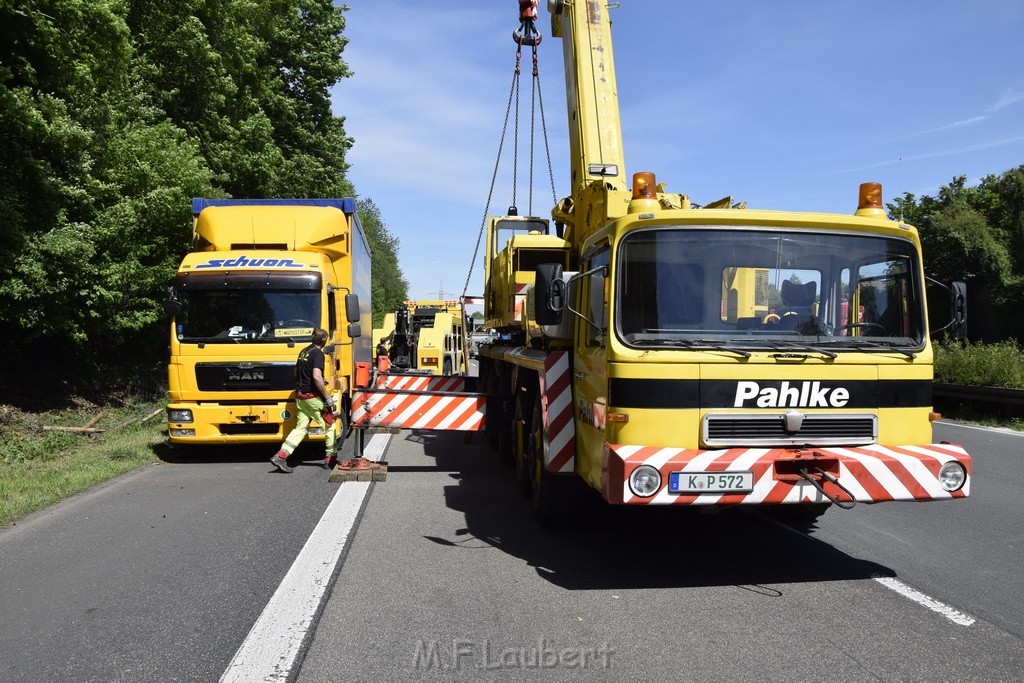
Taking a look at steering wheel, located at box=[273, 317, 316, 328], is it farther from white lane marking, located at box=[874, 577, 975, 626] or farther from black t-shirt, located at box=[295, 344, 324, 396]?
white lane marking, located at box=[874, 577, 975, 626]

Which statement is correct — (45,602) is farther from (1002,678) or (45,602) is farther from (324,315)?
(324,315)

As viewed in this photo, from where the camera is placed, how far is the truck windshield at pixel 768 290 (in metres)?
5.54

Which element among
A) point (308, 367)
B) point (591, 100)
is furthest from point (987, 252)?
point (308, 367)

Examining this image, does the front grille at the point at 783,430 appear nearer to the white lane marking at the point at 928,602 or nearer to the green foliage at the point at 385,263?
the white lane marking at the point at 928,602

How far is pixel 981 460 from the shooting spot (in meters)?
10.9

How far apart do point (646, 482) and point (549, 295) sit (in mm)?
1456

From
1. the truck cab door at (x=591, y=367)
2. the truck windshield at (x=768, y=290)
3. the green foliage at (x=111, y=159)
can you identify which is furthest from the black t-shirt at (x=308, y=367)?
the truck windshield at (x=768, y=290)

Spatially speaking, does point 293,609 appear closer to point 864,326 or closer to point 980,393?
point 864,326

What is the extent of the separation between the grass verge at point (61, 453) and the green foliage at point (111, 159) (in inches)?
62.3

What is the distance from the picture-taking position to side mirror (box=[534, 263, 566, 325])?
5832 millimetres

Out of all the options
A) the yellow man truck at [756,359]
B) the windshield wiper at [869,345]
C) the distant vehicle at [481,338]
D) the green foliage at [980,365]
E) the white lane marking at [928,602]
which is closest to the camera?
the white lane marking at [928,602]

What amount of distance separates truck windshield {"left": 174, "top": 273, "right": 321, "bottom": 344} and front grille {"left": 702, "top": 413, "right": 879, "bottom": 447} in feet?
23.3

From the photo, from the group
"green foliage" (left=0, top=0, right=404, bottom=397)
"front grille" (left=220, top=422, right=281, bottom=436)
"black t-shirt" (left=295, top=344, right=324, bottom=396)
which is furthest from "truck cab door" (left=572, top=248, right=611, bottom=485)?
"green foliage" (left=0, top=0, right=404, bottom=397)

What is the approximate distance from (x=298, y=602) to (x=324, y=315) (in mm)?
6672
